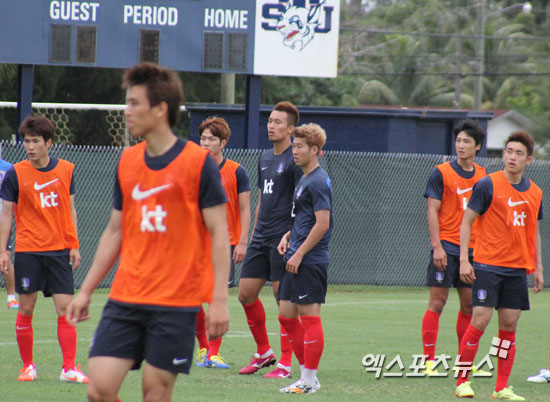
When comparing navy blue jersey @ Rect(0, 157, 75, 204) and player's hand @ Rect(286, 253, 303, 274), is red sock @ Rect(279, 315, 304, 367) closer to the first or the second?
player's hand @ Rect(286, 253, 303, 274)

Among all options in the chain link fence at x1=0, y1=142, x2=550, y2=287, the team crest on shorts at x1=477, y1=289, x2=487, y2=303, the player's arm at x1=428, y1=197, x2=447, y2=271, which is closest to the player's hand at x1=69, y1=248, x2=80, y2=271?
the player's arm at x1=428, y1=197, x2=447, y2=271

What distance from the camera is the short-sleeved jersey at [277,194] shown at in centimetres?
852

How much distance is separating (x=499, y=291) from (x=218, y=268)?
3522 mm

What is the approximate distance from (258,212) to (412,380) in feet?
6.78

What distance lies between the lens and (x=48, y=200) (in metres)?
8.03

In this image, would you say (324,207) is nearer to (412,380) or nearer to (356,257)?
(412,380)

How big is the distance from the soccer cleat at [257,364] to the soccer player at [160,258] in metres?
3.82

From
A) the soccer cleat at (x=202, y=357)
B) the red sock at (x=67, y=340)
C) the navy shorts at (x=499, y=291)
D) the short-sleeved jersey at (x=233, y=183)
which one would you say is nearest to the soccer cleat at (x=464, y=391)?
the navy shorts at (x=499, y=291)

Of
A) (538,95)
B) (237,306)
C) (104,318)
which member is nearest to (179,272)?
(104,318)

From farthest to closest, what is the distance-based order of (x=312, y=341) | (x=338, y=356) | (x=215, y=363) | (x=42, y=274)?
(x=338, y=356), (x=215, y=363), (x=42, y=274), (x=312, y=341)

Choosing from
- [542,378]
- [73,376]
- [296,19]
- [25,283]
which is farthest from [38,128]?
[296,19]

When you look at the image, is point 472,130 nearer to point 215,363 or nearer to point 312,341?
point 312,341

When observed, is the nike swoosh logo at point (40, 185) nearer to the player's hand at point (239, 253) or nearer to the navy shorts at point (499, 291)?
the player's hand at point (239, 253)

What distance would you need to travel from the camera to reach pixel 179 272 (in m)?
4.82
